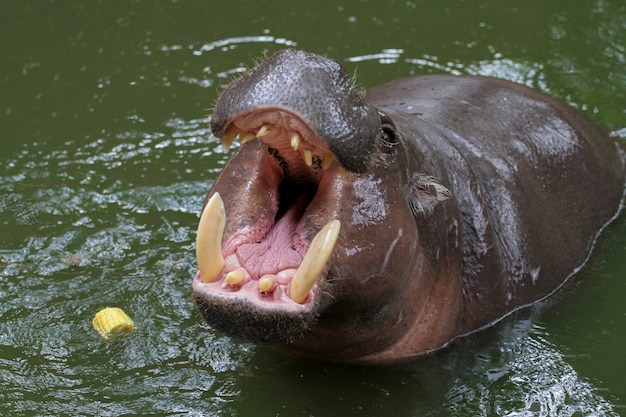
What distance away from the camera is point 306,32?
8758mm

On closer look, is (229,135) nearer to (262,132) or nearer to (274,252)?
(262,132)

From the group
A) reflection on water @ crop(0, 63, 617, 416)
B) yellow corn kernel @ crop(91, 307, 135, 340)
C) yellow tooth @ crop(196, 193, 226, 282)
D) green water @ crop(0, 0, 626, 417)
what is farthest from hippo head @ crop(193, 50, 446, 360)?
yellow corn kernel @ crop(91, 307, 135, 340)

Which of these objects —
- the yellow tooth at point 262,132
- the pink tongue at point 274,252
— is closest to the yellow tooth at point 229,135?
the yellow tooth at point 262,132

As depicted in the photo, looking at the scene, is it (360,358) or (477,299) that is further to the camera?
(477,299)

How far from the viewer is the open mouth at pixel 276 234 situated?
353cm

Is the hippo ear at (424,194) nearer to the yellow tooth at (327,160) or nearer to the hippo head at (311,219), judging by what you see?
the hippo head at (311,219)

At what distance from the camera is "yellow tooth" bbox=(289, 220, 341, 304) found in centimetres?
350

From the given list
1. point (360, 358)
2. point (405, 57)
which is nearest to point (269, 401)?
point (360, 358)

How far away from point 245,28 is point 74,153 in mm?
2602

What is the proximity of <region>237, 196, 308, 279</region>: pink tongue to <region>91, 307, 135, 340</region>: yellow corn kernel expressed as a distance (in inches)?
47.7

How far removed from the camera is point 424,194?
4.27 m

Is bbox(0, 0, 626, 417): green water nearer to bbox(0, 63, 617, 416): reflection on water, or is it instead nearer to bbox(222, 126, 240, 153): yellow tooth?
bbox(0, 63, 617, 416): reflection on water

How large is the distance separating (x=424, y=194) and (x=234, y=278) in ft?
3.51

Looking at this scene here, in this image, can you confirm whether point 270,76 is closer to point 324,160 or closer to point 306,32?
point 324,160
